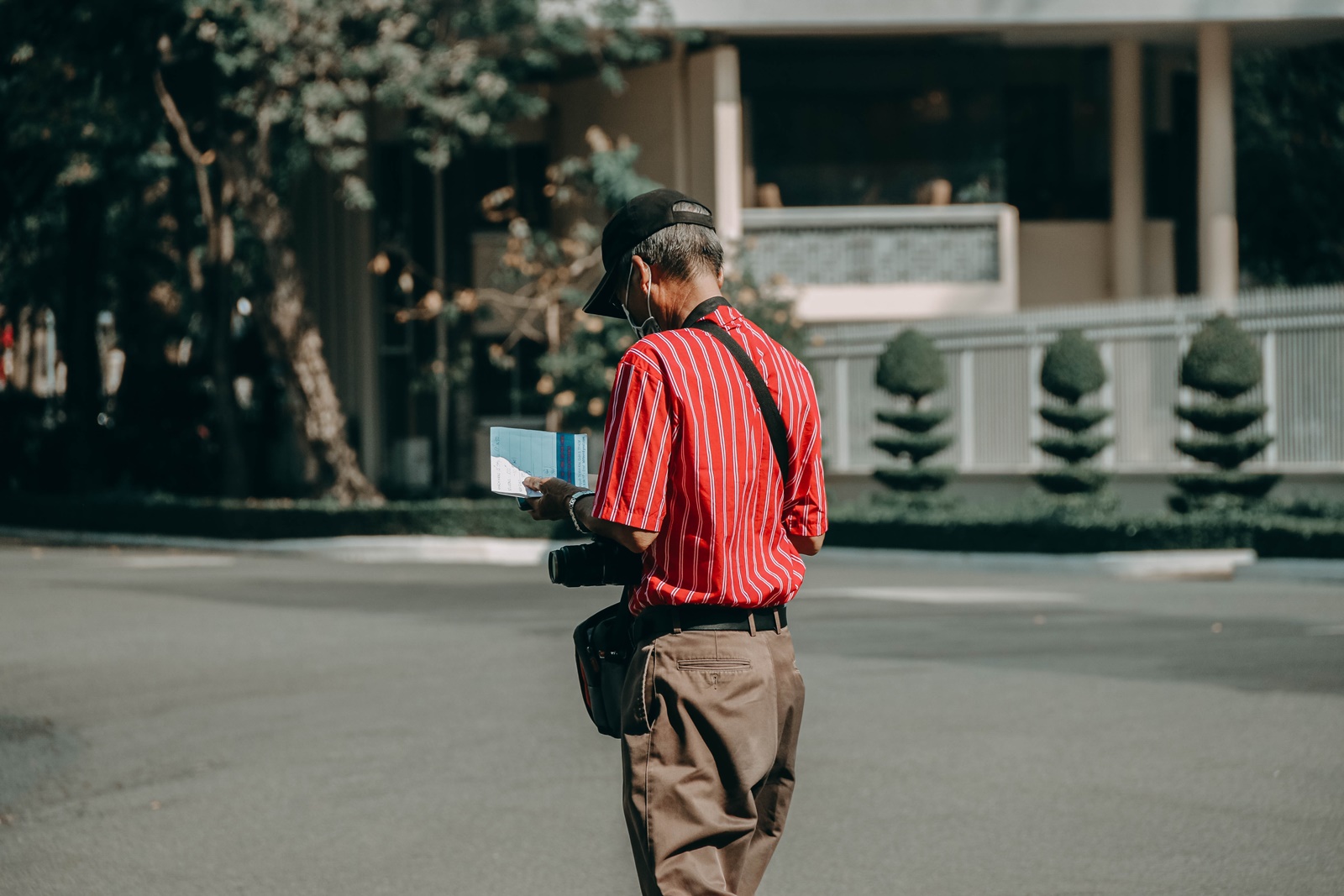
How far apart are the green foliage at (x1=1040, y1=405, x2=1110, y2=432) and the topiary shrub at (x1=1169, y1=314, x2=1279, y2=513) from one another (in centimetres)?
123

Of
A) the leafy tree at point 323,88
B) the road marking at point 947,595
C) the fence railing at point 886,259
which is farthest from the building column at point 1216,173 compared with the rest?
the road marking at point 947,595

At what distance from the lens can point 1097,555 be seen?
19031 millimetres

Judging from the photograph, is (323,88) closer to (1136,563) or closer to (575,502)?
(1136,563)

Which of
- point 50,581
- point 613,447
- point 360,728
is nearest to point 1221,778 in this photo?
point 360,728

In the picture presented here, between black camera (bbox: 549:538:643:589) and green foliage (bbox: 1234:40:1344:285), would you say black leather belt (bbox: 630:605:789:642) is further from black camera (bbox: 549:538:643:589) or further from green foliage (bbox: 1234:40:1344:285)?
green foliage (bbox: 1234:40:1344:285)

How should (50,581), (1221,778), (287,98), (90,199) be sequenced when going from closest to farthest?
(1221,778) < (50,581) < (287,98) < (90,199)

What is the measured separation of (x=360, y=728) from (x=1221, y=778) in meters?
4.24

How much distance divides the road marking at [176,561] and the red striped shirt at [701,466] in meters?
17.2

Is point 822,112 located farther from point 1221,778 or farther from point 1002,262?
point 1221,778

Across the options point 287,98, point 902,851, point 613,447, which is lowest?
point 902,851

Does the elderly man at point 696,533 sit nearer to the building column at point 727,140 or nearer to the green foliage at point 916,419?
the green foliage at point 916,419

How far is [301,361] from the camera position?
→ 83.1 ft

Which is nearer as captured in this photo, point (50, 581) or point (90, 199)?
point (50, 581)

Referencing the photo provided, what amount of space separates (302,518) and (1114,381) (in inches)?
451
